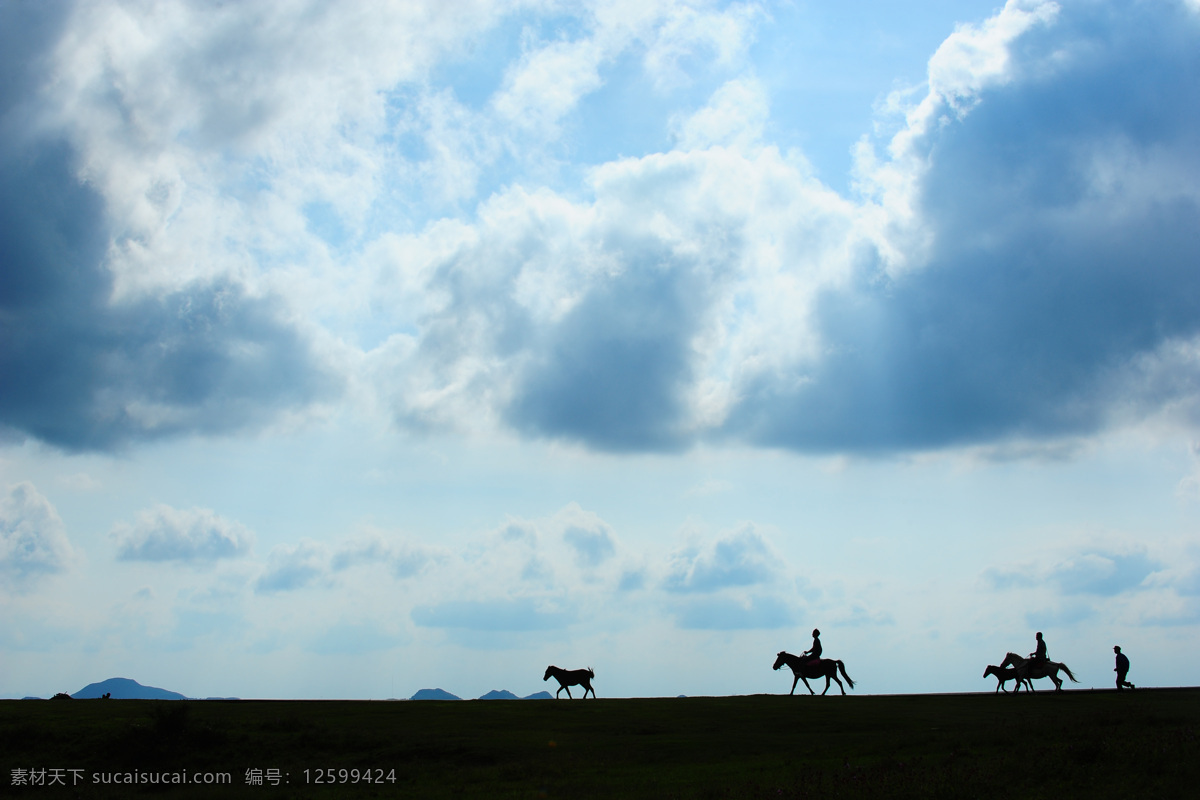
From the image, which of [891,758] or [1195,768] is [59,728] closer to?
[891,758]

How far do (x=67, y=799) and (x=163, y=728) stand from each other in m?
5.45

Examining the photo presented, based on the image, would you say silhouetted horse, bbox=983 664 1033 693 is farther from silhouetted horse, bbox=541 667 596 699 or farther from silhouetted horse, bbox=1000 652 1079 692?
silhouetted horse, bbox=541 667 596 699

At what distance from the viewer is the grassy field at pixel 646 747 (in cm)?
2111

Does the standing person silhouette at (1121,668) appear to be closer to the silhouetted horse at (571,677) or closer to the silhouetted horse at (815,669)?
the silhouetted horse at (815,669)

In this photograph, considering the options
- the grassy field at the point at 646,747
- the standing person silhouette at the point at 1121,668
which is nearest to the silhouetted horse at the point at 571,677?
the grassy field at the point at 646,747

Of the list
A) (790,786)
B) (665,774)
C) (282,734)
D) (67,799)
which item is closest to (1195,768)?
(790,786)

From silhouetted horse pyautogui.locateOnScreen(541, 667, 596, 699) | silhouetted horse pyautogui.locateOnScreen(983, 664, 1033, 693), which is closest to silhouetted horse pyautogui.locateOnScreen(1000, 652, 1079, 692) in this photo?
silhouetted horse pyautogui.locateOnScreen(983, 664, 1033, 693)

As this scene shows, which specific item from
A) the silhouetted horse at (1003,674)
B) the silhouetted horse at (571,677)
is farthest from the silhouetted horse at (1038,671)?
the silhouetted horse at (571,677)

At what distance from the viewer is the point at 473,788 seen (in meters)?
23.8

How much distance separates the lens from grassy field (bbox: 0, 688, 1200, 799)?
69.3 feet

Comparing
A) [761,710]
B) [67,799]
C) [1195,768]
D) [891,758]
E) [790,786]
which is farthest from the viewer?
[761,710]

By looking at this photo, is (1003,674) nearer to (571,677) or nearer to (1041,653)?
(1041,653)

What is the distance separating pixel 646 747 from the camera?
91.9 ft

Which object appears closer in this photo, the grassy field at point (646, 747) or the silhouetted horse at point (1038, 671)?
the grassy field at point (646, 747)
